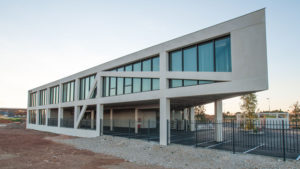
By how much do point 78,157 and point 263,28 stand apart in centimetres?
1308

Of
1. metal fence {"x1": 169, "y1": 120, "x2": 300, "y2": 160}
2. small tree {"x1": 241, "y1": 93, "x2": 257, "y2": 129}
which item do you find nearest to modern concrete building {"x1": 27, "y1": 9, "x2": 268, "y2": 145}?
metal fence {"x1": 169, "y1": 120, "x2": 300, "y2": 160}

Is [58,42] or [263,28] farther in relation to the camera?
[58,42]

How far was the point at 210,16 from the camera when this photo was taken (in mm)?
15312

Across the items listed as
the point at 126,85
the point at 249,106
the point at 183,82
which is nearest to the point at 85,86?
the point at 126,85

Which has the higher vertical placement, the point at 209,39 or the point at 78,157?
the point at 209,39

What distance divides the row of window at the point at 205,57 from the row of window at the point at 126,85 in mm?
2365

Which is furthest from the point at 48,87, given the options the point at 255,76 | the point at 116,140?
the point at 255,76

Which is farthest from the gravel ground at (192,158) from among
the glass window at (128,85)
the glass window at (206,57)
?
the glass window at (128,85)

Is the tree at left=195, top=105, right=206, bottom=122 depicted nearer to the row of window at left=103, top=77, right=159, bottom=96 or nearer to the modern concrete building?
the modern concrete building

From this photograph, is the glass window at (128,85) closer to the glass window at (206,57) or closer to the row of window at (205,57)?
the row of window at (205,57)

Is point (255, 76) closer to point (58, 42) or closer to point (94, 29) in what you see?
point (94, 29)

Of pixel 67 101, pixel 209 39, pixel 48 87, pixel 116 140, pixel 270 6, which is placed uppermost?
pixel 270 6

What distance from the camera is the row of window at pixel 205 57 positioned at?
12298 mm

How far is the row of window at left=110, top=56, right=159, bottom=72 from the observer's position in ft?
54.0
